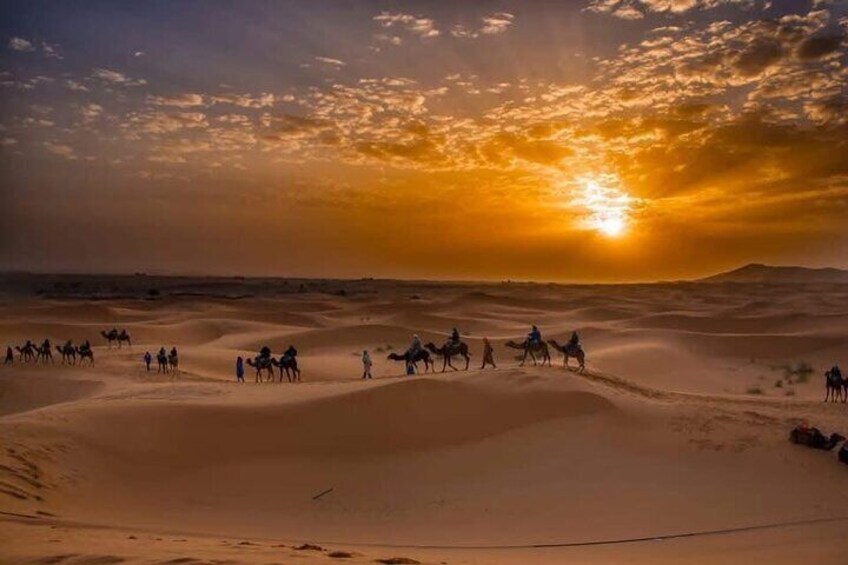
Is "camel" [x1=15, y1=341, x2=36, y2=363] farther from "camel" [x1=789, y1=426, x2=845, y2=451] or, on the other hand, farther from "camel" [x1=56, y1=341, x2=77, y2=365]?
"camel" [x1=789, y1=426, x2=845, y2=451]

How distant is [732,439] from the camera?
585 inches

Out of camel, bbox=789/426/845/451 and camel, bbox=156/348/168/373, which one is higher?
camel, bbox=789/426/845/451

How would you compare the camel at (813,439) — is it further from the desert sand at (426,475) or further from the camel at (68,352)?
the camel at (68,352)

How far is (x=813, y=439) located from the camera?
14430 mm

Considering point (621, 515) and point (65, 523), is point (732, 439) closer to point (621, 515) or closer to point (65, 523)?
point (621, 515)

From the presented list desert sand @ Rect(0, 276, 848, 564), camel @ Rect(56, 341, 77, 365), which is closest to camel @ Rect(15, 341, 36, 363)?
camel @ Rect(56, 341, 77, 365)

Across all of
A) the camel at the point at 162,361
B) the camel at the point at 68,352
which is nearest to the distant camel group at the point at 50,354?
the camel at the point at 68,352

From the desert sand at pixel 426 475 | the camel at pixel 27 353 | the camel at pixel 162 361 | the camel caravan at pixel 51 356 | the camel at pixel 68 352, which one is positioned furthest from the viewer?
the camel at pixel 27 353

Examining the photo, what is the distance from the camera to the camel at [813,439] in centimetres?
1434

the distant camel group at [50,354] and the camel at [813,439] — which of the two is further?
the distant camel group at [50,354]

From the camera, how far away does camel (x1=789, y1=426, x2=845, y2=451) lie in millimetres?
14336

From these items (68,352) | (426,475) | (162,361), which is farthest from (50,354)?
(426,475)

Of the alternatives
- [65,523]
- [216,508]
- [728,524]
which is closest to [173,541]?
[65,523]

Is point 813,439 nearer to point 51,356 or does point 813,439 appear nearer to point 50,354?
point 50,354
